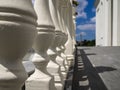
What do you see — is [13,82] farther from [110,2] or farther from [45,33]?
[110,2]

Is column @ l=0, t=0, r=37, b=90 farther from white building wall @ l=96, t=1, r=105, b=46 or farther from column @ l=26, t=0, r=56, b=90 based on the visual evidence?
white building wall @ l=96, t=1, r=105, b=46

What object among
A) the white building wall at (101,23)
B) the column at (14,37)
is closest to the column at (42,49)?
the column at (14,37)

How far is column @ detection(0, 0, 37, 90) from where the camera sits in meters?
0.80

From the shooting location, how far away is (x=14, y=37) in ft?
2.67

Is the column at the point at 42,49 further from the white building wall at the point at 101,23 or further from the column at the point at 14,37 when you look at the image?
the white building wall at the point at 101,23

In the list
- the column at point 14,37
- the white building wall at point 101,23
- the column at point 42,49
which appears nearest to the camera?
the column at point 14,37

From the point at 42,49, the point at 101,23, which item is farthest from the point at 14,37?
the point at 101,23

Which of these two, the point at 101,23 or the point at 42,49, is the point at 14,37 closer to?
the point at 42,49

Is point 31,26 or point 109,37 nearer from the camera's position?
point 31,26

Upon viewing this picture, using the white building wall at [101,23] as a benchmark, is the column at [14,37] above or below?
below

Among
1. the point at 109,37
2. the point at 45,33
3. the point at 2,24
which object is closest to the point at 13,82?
the point at 2,24

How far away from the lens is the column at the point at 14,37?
795 mm

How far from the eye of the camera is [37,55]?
4.83 feet

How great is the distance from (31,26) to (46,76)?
0.71m
